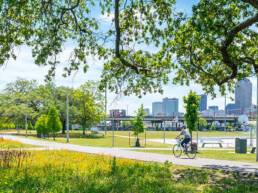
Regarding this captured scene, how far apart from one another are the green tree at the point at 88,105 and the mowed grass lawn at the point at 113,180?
41383 mm

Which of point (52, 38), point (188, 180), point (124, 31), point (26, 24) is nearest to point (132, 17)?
point (124, 31)

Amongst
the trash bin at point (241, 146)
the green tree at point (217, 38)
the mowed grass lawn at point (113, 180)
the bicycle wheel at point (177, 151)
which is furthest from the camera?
the trash bin at point (241, 146)

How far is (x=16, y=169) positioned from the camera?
848 cm

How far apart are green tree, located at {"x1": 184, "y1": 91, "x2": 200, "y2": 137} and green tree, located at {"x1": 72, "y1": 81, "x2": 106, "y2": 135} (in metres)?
30.0

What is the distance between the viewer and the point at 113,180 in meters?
7.21

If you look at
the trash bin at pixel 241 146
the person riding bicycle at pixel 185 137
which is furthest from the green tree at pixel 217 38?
the trash bin at pixel 241 146

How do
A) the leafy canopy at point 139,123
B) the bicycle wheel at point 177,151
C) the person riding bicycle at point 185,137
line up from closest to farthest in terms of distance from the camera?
the person riding bicycle at point 185,137, the bicycle wheel at point 177,151, the leafy canopy at point 139,123

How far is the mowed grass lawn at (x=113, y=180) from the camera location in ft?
21.0

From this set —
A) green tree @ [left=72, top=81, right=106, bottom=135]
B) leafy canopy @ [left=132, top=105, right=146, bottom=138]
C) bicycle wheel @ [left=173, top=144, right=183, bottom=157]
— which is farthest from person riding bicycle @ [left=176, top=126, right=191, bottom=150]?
green tree @ [left=72, top=81, right=106, bottom=135]

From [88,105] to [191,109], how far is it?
3114 cm

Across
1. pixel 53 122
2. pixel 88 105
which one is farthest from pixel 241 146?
pixel 88 105

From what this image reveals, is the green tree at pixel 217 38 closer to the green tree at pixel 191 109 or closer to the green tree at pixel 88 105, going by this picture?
the green tree at pixel 191 109

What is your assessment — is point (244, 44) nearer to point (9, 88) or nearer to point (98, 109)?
point (98, 109)

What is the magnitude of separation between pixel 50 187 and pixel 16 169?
257 centimetres
